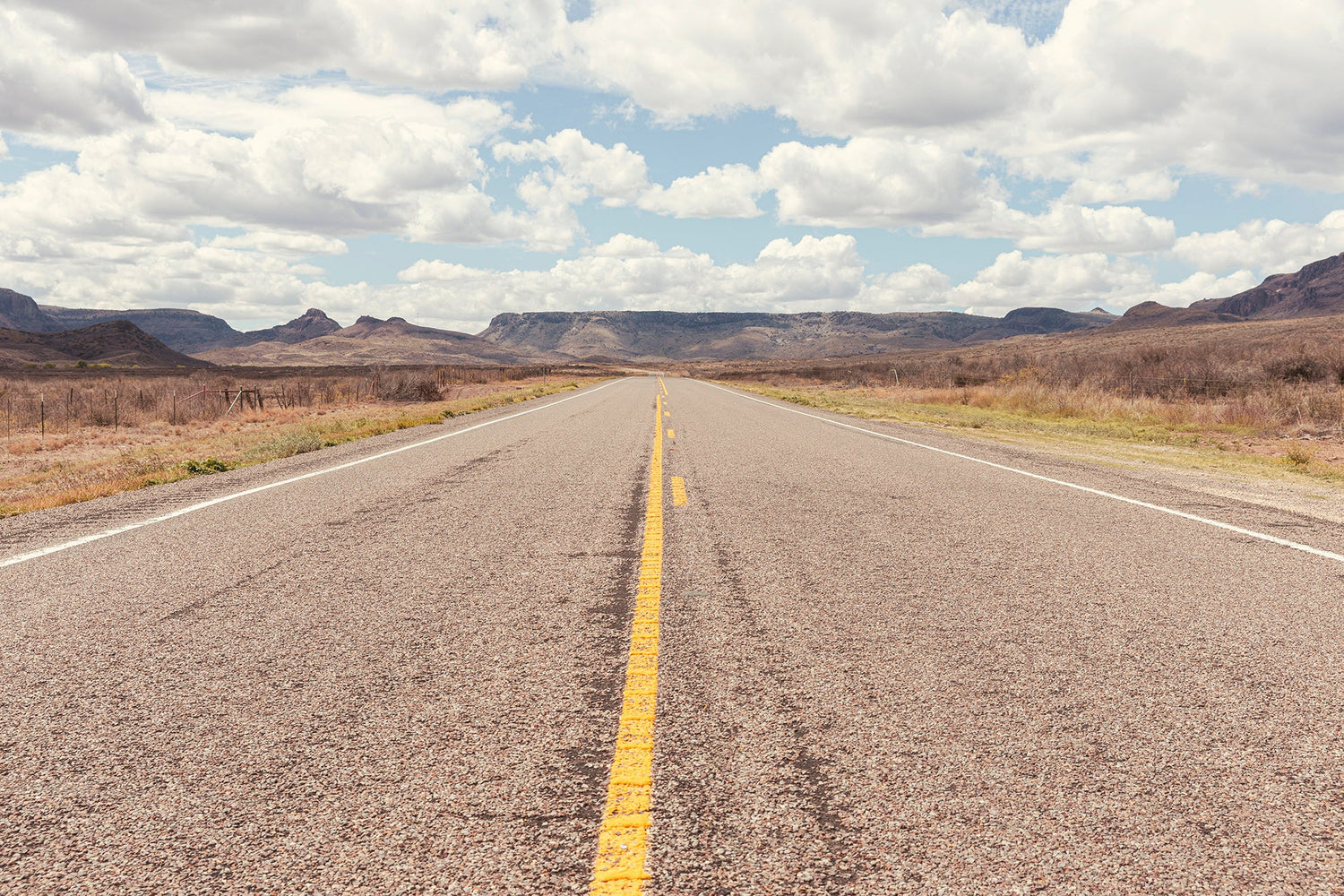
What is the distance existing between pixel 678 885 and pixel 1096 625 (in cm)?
314

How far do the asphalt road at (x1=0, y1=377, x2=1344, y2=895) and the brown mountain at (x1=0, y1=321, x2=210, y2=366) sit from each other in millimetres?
134339

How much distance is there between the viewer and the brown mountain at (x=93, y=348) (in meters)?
123

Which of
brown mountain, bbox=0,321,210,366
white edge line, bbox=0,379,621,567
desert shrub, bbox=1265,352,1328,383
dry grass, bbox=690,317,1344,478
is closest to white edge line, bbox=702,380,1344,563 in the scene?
dry grass, bbox=690,317,1344,478

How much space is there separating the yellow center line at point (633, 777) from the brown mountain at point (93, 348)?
136 metres

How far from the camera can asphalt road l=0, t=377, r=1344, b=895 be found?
2.29 metres

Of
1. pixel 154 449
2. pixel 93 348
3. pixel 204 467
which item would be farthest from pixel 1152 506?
pixel 93 348

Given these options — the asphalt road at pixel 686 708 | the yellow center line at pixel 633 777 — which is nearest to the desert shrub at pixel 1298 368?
the asphalt road at pixel 686 708

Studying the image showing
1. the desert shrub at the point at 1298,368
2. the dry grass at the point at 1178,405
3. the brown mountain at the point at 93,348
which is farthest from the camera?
the brown mountain at the point at 93,348

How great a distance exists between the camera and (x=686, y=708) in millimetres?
3217

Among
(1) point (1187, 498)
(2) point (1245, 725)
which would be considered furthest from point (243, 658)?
(1) point (1187, 498)

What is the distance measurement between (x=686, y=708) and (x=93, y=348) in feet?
556

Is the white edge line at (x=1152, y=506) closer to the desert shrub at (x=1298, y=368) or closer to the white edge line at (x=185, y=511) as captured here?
the white edge line at (x=185, y=511)

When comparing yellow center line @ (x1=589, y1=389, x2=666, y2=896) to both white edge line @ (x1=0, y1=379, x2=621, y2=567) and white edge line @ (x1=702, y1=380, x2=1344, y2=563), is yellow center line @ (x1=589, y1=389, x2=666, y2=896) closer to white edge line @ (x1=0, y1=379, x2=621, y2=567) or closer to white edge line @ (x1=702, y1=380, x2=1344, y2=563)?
white edge line @ (x1=0, y1=379, x2=621, y2=567)

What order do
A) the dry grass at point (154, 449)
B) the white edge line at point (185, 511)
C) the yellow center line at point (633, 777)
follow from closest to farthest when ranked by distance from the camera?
1. the yellow center line at point (633, 777)
2. the white edge line at point (185, 511)
3. the dry grass at point (154, 449)
